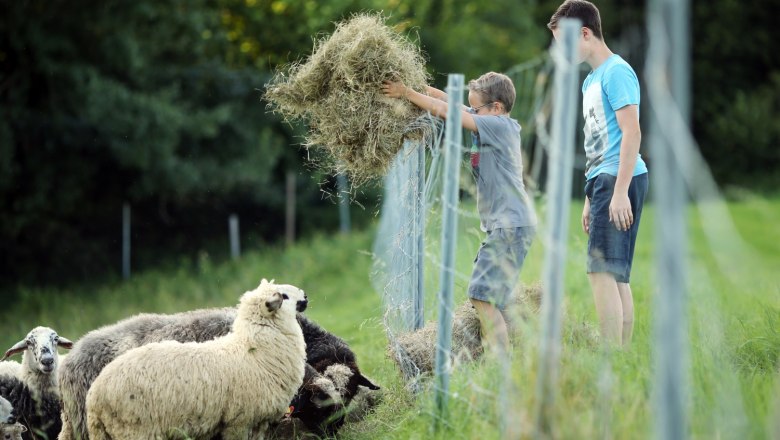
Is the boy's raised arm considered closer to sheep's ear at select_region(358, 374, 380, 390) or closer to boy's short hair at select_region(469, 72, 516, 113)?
boy's short hair at select_region(469, 72, 516, 113)

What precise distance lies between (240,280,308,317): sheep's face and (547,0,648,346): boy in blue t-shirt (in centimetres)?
184

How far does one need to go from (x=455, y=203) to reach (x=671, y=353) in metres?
2.14

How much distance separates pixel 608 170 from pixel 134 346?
3.26 meters

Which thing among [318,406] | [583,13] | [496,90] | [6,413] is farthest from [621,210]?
[6,413]

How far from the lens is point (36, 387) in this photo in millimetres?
6535

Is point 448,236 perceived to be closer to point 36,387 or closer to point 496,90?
point 496,90

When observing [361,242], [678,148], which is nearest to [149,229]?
[361,242]

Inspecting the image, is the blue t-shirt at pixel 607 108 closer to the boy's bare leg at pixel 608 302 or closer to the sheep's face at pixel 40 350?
the boy's bare leg at pixel 608 302

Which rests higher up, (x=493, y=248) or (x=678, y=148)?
(x=678, y=148)

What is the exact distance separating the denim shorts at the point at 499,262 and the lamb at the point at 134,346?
4.09ft

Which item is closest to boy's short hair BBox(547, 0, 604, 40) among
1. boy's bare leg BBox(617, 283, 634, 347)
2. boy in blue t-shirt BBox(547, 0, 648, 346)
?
boy in blue t-shirt BBox(547, 0, 648, 346)

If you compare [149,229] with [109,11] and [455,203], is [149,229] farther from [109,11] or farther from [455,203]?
[455,203]

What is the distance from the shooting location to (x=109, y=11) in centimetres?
1991

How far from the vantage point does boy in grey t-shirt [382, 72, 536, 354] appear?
551 centimetres
